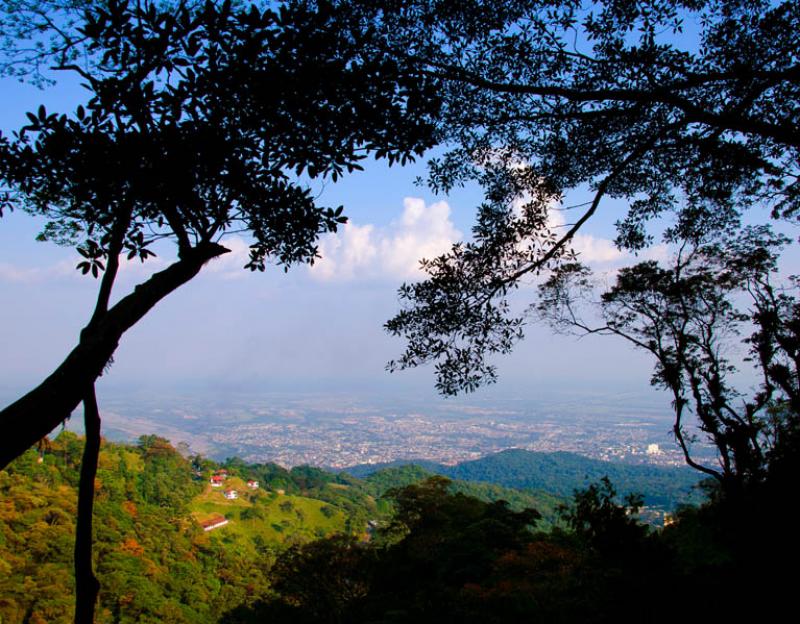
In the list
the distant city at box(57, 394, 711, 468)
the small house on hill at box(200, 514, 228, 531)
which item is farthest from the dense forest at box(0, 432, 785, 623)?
the distant city at box(57, 394, 711, 468)

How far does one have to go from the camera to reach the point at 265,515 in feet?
198

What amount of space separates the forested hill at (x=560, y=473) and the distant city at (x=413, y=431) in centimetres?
556

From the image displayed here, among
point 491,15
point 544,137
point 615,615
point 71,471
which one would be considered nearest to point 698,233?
point 544,137

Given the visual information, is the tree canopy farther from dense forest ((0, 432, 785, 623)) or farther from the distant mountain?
the distant mountain

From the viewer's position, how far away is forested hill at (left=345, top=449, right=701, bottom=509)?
66438mm

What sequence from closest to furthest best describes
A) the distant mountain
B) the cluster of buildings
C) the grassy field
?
the distant mountain → the grassy field → the cluster of buildings

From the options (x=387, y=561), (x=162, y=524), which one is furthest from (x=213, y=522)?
(x=387, y=561)

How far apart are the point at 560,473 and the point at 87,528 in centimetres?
9479

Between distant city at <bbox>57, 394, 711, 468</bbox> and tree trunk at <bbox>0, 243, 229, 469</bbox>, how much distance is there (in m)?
96.1

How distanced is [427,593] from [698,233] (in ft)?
33.3

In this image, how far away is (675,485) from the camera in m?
68.6

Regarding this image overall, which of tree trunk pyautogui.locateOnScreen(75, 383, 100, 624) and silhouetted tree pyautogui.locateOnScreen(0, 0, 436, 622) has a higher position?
silhouetted tree pyautogui.locateOnScreen(0, 0, 436, 622)

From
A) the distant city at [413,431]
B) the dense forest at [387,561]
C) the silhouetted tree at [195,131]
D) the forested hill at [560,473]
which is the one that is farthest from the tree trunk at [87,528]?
the distant city at [413,431]

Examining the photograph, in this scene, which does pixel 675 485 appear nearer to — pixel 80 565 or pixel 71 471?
pixel 71 471
